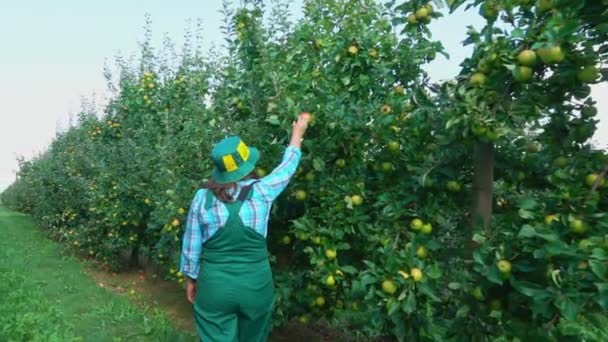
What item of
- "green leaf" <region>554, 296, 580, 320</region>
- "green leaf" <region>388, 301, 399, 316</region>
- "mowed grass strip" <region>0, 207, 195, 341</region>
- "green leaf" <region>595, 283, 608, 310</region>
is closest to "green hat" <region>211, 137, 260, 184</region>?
"green leaf" <region>388, 301, 399, 316</region>

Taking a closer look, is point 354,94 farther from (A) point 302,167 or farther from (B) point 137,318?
(B) point 137,318

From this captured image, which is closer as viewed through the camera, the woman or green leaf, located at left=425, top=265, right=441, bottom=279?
green leaf, located at left=425, top=265, right=441, bottom=279

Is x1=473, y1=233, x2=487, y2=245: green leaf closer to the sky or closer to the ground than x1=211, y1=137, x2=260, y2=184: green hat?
closer to the ground

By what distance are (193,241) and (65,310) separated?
3.87 metres

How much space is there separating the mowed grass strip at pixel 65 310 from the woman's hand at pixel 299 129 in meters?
2.46

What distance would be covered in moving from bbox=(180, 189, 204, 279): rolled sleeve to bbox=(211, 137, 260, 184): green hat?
0.17 meters

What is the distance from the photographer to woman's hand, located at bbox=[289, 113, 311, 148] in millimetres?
3271

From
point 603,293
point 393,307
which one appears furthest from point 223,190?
point 603,293

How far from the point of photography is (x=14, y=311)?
218 inches

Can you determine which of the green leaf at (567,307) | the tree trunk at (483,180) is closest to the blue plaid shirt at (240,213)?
the tree trunk at (483,180)

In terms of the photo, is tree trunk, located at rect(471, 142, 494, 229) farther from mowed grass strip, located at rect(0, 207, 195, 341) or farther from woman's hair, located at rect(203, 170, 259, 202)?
mowed grass strip, located at rect(0, 207, 195, 341)

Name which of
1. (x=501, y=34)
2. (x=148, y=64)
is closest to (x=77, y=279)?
(x=148, y=64)

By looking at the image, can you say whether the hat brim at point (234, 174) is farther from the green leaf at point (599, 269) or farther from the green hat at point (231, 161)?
the green leaf at point (599, 269)

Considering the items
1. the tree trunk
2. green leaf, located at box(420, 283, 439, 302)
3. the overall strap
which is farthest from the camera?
the overall strap
